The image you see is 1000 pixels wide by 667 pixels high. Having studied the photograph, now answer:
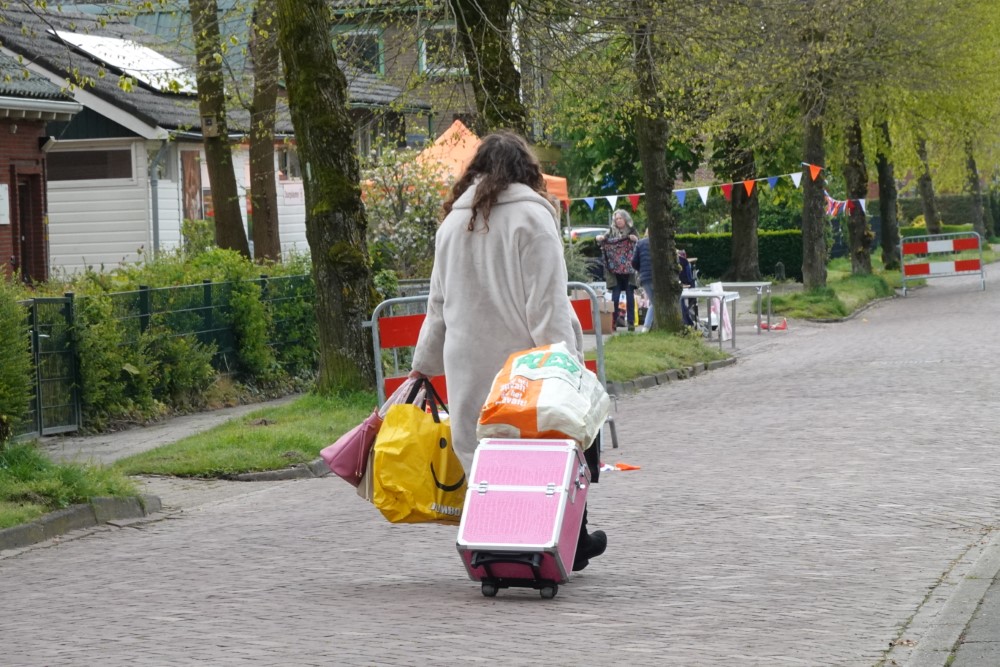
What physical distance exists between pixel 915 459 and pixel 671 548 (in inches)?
151

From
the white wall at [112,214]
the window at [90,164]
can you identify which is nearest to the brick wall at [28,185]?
the white wall at [112,214]

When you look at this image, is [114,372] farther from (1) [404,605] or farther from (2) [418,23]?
(1) [404,605]

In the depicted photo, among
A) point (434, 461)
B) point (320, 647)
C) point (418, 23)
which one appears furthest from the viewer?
point (418, 23)

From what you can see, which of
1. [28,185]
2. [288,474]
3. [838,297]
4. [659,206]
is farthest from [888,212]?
[288,474]

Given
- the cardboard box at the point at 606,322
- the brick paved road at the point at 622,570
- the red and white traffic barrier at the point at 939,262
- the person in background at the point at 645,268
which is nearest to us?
the brick paved road at the point at 622,570

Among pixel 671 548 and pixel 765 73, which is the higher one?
pixel 765 73

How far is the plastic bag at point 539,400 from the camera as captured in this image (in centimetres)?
656

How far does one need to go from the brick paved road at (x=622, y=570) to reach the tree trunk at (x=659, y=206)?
893 centimetres

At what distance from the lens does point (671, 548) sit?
26.6 ft

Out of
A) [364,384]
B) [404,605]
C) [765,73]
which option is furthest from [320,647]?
[765,73]

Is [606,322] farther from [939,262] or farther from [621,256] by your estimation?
[939,262]

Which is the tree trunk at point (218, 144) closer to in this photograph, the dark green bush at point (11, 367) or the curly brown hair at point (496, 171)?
the dark green bush at point (11, 367)

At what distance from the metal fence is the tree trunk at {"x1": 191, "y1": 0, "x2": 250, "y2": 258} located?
3.23m

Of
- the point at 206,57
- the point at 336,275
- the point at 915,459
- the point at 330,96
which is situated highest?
the point at 206,57
